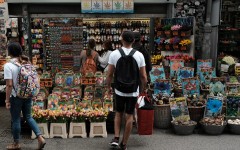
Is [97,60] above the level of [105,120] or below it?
above

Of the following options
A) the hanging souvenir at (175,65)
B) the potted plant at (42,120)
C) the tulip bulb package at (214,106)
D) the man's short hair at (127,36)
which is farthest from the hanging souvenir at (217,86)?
the potted plant at (42,120)

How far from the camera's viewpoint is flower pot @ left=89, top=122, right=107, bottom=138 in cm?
647

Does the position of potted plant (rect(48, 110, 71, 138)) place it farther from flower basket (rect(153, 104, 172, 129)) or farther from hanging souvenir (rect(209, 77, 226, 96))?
hanging souvenir (rect(209, 77, 226, 96))

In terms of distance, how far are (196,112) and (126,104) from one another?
202 cm

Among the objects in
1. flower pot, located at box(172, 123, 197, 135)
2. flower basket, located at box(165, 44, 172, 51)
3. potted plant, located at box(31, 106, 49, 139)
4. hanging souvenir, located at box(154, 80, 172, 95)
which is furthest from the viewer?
flower basket, located at box(165, 44, 172, 51)

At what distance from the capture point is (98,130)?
21.3 feet

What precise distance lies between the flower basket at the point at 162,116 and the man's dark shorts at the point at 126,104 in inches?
57.5

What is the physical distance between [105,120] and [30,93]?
1.64 meters

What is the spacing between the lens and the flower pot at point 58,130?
21.1ft

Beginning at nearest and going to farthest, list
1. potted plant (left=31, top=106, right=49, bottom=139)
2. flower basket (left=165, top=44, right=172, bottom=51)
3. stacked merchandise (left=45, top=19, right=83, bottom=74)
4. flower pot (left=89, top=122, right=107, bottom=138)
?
potted plant (left=31, top=106, right=49, bottom=139) < flower pot (left=89, top=122, right=107, bottom=138) < flower basket (left=165, top=44, right=172, bottom=51) < stacked merchandise (left=45, top=19, right=83, bottom=74)

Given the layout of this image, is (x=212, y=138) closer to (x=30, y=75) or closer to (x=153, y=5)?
(x=30, y=75)

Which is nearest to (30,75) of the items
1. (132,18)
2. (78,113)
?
(78,113)

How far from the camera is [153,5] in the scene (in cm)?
1062

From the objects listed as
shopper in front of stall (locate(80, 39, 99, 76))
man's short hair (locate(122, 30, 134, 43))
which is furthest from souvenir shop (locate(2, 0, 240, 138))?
man's short hair (locate(122, 30, 134, 43))
